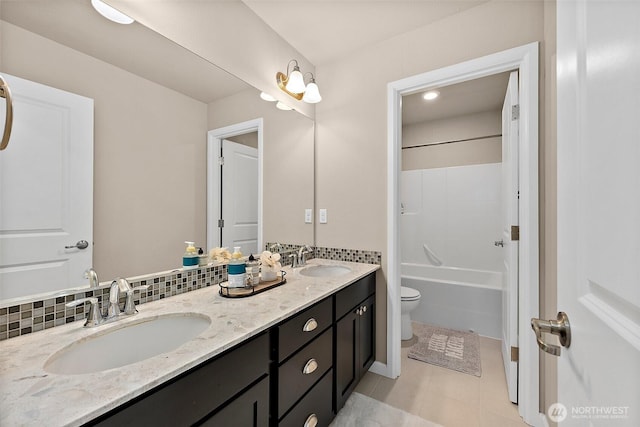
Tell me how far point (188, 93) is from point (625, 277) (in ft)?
5.28

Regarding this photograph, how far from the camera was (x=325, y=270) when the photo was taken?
2.00 meters

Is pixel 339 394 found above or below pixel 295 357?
below

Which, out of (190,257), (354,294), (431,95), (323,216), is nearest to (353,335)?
(354,294)

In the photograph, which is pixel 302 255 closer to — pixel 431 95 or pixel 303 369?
pixel 303 369

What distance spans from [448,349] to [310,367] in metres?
1.62

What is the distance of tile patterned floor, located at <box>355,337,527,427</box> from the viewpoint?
1.55 metres

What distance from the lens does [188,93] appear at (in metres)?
A: 1.36

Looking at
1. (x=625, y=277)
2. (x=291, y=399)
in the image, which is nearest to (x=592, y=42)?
(x=625, y=277)

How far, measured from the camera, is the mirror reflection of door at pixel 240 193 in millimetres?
1592

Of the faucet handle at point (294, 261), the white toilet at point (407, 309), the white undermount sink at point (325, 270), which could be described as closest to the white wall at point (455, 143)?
the white toilet at point (407, 309)

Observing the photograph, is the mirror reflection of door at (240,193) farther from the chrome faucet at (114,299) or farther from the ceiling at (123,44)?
the chrome faucet at (114,299)

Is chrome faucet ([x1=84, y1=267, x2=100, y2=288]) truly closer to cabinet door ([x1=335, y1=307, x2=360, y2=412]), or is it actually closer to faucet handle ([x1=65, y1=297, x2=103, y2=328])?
faucet handle ([x1=65, y1=297, x2=103, y2=328])

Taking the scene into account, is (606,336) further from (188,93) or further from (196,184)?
(188,93)

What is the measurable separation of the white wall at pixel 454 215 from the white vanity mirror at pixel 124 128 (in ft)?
7.75
